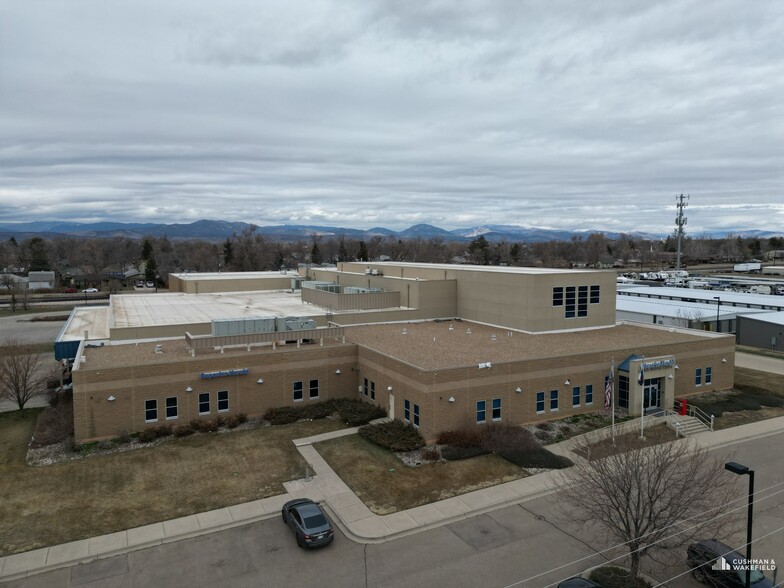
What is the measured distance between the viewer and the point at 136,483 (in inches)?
979

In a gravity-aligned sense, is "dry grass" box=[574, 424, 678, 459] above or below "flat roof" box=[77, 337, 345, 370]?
below

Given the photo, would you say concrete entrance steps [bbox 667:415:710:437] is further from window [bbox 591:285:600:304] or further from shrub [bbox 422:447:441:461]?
shrub [bbox 422:447:441:461]

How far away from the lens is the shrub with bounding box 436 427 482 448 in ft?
93.9

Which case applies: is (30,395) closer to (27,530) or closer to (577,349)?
(27,530)

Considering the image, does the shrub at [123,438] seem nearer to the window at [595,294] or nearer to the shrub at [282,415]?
the shrub at [282,415]

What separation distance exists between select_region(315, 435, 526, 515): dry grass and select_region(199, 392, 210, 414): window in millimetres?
8262

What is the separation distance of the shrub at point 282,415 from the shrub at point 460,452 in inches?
384

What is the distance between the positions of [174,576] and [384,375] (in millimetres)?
17008

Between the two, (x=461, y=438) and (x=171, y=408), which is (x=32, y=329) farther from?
(x=461, y=438)

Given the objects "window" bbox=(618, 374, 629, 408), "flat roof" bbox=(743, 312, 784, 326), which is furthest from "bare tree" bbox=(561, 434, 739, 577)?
"flat roof" bbox=(743, 312, 784, 326)

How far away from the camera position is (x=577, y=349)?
117ft

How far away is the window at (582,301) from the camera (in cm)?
4397

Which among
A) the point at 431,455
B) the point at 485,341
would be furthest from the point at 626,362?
the point at 431,455

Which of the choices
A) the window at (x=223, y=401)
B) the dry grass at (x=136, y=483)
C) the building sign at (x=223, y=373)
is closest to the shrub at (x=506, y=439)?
the dry grass at (x=136, y=483)
